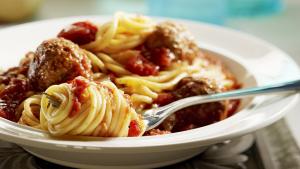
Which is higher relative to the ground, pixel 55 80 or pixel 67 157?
pixel 55 80

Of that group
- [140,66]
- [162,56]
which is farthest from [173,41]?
[140,66]

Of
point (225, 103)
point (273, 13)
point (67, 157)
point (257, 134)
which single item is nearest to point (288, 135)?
point (257, 134)

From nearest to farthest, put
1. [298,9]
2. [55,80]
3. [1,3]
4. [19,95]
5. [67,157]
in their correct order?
[67,157] → [55,80] → [19,95] → [1,3] → [298,9]

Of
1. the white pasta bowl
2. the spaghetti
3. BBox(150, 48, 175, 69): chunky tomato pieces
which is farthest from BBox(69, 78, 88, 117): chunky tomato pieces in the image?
BBox(150, 48, 175, 69): chunky tomato pieces

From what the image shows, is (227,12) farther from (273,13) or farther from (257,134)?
(257,134)

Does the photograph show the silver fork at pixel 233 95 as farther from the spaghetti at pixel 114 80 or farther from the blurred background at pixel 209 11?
the blurred background at pixel 209 11

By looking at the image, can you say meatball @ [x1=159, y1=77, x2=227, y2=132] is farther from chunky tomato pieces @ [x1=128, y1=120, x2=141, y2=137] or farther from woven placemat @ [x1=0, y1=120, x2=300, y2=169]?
chunky tomato pieces @ [x1=128, y1=120, x2=141, y2=137]
